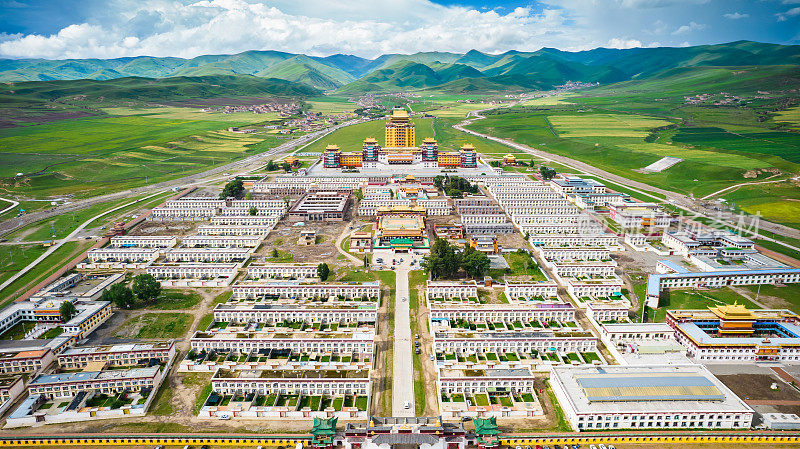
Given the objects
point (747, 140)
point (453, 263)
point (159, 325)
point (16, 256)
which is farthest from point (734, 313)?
point (747, 140)

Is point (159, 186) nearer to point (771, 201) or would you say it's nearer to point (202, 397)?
point (202, 397)

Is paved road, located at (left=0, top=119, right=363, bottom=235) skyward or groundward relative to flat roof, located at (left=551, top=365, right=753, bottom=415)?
skyward

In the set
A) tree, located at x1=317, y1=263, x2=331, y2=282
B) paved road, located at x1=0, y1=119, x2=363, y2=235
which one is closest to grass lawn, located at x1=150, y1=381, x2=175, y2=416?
tree, located at x1=317, y1=263, x2=331, y2=282

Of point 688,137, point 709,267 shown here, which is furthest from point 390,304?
point 688,137

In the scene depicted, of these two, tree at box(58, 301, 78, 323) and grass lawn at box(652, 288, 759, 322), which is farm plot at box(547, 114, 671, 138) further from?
tree at box(58, 301, 78, 323)

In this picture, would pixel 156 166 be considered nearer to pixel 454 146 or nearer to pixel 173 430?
pixel 454 146

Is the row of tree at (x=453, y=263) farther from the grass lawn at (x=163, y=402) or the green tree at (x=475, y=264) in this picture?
the grass lawn at (x=163, y=402)
